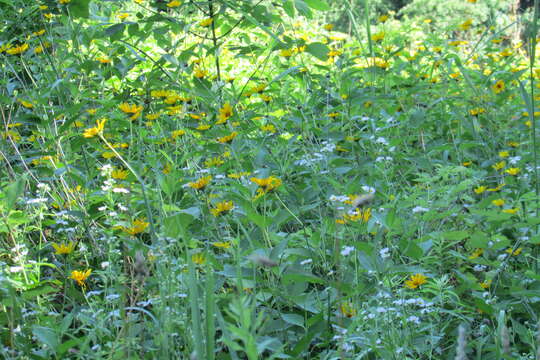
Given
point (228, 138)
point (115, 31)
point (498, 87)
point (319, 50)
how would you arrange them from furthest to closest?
point (498, 87) < point (319, 50) < point (115, 31) < point (228, 138)

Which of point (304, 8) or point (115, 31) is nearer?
point (304, 8)

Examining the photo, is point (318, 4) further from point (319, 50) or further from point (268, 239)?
point (268, 239)

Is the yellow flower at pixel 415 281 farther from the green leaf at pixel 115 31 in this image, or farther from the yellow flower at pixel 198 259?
the green leaf at pixel 115 31

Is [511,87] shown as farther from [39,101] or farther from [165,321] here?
[165,321]

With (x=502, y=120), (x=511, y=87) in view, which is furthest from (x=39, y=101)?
(x=511, y=87)

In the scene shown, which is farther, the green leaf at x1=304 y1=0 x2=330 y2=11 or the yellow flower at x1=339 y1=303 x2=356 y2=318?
the green leaf at x1=304 y1=0 x2=330 y2=11

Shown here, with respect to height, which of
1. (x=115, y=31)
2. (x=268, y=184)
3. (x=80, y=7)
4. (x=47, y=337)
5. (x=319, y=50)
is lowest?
(x=47, y=337)

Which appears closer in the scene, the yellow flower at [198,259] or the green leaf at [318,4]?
the yellow flower at [198,259]

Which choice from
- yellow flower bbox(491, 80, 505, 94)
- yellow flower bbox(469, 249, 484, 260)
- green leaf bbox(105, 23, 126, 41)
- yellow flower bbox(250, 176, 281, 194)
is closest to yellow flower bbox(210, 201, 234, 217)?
yellow flower bbox(250, 176, 281, 194)

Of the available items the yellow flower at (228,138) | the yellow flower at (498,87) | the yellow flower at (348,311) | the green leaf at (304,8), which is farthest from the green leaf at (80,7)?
the yellow flower at (498,87)

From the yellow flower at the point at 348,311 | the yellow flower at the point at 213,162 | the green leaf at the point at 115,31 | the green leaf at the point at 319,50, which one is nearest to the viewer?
the yellow flower at the point at 348,311

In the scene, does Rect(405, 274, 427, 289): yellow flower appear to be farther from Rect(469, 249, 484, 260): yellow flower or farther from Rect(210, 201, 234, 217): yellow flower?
Rect(210, 201, 234, 217): yellow flower

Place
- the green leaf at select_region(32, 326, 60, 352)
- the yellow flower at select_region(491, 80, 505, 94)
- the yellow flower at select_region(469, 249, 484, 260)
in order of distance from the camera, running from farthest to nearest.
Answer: the yellow flower at select_region(491, 80, 505, 94)
the yellow flower at select_region(469, 249, 484, 260)
the green leaf at select_region(32, 326, 60, 352)

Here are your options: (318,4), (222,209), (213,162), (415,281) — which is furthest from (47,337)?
(318,4)
